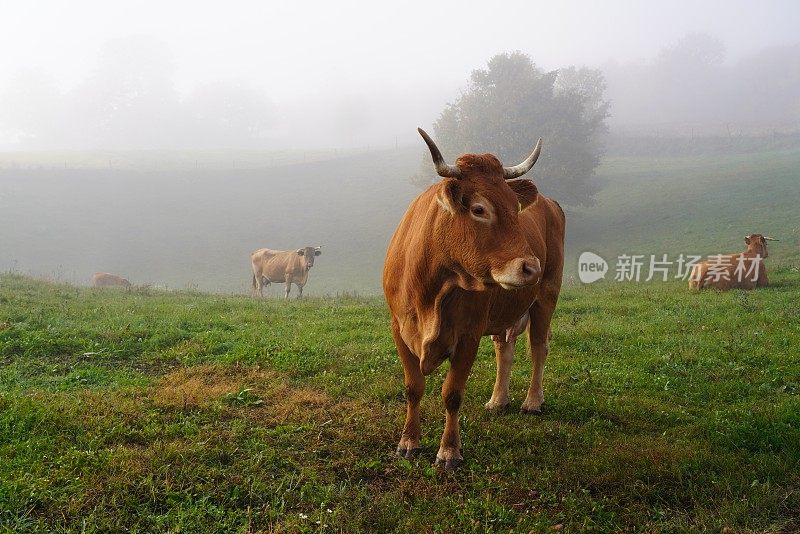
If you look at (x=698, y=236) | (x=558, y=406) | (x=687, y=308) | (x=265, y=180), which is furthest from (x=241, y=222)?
(x=558, y=406)

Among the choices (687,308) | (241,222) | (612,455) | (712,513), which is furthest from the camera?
(241,222)

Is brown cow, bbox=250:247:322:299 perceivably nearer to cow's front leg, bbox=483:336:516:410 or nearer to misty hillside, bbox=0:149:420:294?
misty hillside, bbox=0:149:420:294

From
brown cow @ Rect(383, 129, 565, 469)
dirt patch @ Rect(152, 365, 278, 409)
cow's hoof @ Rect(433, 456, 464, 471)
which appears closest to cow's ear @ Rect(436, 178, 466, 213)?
brown cow @ Rect(383, 129, 565, 469)

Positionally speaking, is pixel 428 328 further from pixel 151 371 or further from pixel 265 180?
pixel 265 180

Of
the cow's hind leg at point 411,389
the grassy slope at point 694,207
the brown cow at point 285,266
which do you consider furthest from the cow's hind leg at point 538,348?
the grassy slope at point 694,207

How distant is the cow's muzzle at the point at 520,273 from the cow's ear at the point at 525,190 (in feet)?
4.07

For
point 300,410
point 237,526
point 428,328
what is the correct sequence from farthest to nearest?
point 300,410 → point 428,328 → point 237,526

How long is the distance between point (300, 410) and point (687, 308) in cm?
1000

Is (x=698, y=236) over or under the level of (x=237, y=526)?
over

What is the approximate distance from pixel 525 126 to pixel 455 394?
37.4m

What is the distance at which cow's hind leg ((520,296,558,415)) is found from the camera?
6.36 meters

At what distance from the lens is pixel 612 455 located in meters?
5.13

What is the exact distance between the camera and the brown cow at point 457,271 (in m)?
4.20

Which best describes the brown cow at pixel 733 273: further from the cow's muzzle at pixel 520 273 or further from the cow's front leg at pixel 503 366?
the cow's muzzle at pixel 520 273
